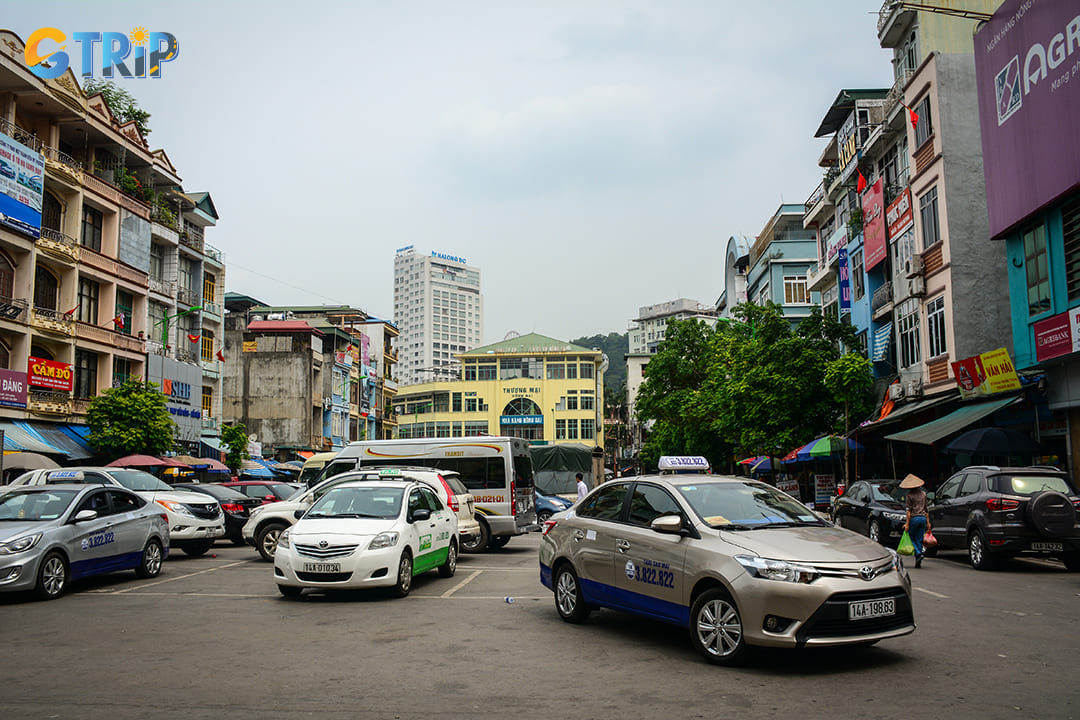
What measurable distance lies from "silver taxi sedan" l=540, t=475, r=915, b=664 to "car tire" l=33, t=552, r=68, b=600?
712 centimetres

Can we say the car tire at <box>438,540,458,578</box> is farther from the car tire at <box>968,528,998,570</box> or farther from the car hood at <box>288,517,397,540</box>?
the car tire at <box>968,528,998,570</box>

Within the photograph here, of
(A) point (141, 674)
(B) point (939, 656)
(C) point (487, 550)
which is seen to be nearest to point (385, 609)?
(A) point (141, 674)

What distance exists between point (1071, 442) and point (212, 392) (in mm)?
39581

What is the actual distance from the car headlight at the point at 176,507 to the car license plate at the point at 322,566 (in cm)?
823

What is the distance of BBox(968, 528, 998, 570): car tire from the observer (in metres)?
14.4

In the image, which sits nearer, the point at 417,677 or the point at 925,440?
the point at 417,677

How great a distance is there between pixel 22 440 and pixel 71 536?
19.1m

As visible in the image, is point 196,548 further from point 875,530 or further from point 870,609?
point 870,609

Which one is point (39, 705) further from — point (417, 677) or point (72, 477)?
point (72, 477)

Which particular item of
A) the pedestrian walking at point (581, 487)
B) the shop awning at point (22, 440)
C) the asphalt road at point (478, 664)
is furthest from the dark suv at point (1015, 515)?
the shop awning at point (22, 440)

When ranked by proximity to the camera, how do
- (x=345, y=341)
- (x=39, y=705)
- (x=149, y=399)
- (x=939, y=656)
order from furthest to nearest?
(x=345, y=341), (x=149, y=399), (x=939, y=656), (x=39, y=705)

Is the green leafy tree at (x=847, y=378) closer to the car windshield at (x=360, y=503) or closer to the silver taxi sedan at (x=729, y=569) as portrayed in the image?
the car windshield at (x=360, y=503)

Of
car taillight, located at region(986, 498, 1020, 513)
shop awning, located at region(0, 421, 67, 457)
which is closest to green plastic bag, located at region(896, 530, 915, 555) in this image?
car taillight, located at region(986, 498, 1020, 513)

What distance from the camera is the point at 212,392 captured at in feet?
151
